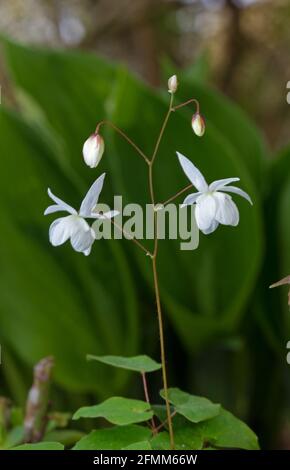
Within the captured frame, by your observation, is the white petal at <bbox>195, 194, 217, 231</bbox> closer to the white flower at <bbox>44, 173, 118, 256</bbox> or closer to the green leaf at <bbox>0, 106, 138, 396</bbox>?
the white flower at <bbox>44, 173, 118, 256</bbox>

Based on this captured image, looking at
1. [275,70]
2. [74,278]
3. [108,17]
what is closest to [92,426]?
[74,278]

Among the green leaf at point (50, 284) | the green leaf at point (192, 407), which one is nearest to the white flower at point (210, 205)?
the green leaf at point (192, 407)

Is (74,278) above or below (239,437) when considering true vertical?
above

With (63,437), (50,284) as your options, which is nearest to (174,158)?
(50,284)

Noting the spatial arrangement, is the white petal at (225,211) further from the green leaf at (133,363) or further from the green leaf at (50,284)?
the green leaf at (50,284)

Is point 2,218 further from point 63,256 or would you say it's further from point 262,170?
point 262,170

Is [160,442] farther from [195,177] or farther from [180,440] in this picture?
[195,177]

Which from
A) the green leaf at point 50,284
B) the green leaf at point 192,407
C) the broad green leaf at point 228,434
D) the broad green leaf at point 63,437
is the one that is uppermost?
the green leaf at point 50,284
